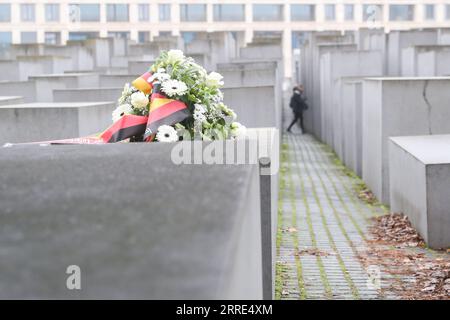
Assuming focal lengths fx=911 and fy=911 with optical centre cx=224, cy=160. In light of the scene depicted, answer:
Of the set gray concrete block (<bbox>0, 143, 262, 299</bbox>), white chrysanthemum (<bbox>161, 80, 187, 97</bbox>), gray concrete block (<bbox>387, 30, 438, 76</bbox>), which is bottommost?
gray concrete block (<bbox>0, 143, 262, 299</bbox>)

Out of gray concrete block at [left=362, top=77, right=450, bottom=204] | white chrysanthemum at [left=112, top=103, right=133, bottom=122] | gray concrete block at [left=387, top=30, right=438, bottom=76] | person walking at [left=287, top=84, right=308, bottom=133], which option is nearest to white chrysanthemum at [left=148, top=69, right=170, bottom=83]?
white chrysanthemum at [left=112, top=103, right=133, bottom=122]

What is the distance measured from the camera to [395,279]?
8.52m

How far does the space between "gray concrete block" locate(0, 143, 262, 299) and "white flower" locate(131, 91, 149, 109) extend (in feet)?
11.0

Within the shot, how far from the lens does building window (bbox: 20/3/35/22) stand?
79812mm

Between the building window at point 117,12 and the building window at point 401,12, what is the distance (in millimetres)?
24007

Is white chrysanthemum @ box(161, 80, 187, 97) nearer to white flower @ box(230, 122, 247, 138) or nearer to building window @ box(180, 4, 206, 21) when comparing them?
white flower @ box(230, 122, 247, 138)

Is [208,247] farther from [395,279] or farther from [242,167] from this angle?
[395,279]

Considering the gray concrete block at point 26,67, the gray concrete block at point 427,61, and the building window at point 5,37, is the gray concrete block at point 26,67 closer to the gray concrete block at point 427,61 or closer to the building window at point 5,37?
the gray concrete block at point 427,61

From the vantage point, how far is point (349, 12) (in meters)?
81.9

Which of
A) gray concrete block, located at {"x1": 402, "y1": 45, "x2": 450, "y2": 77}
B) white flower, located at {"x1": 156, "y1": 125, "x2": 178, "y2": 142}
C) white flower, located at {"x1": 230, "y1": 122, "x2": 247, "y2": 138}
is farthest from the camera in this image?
gray concrete block, located at {"x1": 402, "y1": 45, "x2": 450, "y2": 77}

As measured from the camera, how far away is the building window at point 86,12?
263 feet
